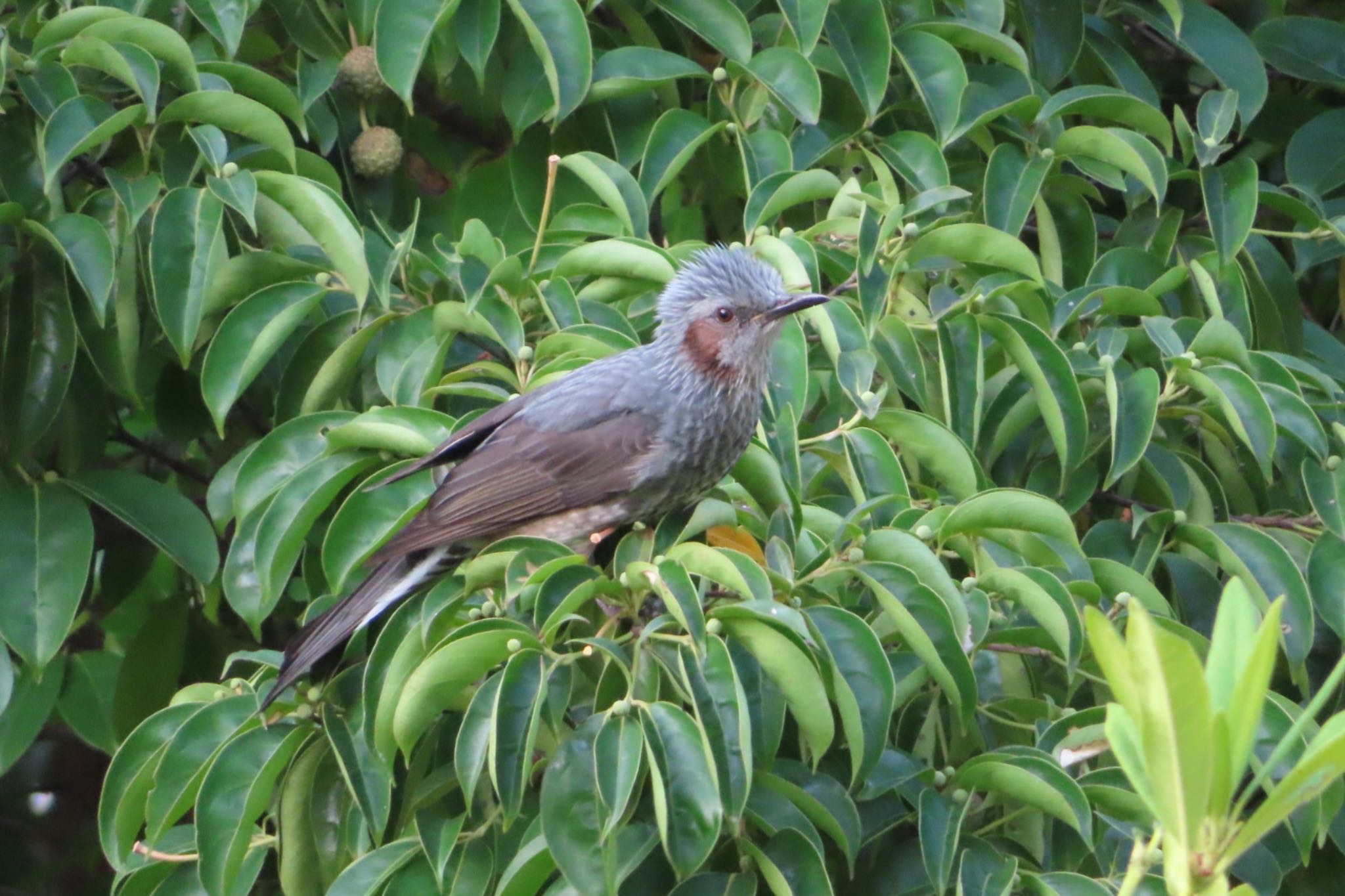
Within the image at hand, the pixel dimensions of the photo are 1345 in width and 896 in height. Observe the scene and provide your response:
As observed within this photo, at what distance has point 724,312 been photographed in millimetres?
3518

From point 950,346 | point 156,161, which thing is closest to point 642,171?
point 950,346

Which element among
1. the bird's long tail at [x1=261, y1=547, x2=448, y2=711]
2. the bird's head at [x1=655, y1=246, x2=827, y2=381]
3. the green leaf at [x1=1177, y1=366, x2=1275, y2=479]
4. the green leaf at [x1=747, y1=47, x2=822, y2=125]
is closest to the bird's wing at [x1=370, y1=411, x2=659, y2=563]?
the bird's long tail at [x1=261, y1=547, x2=448, y2=711]

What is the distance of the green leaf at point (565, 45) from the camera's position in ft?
11.2

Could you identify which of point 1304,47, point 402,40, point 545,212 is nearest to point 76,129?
point 402,40

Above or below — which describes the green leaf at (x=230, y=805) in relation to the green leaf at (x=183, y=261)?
below

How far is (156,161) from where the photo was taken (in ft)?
10.7

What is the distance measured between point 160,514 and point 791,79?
1809 mm

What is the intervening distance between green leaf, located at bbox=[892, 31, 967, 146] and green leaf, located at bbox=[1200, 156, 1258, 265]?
2.11 ft

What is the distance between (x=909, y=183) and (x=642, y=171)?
2.15 ft

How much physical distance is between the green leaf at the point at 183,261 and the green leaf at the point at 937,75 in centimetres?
168

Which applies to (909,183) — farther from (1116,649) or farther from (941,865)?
(1116,649)

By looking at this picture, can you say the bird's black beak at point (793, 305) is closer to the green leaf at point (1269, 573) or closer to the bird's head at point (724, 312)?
the bird's head at point (724, 312)

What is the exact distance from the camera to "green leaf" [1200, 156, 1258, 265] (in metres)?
3.40

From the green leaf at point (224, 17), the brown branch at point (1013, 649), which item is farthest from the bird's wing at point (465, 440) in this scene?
the brown branch at point (1013, 649)
